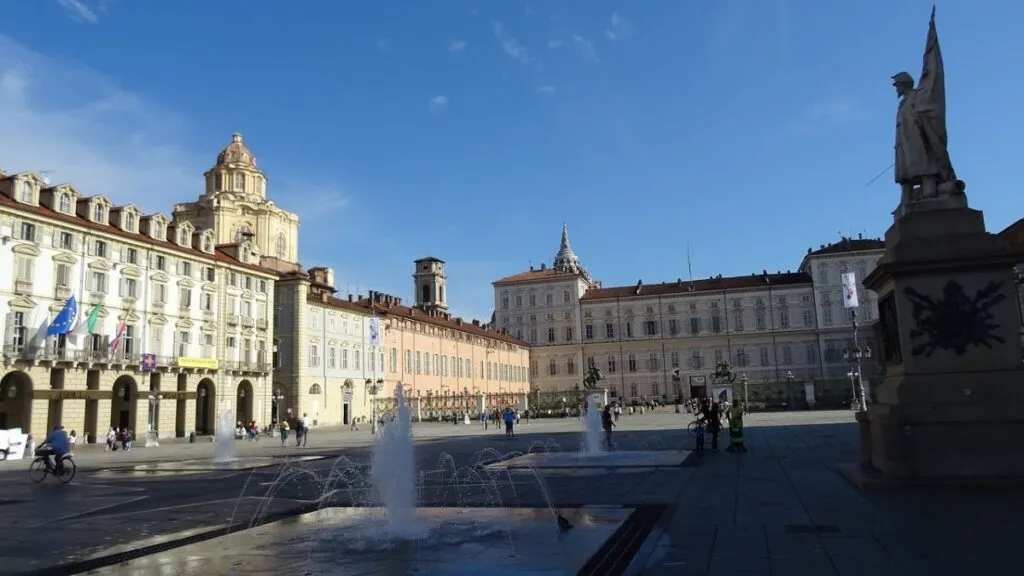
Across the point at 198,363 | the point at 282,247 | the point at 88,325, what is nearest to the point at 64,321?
the point at 88,325

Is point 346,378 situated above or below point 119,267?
below

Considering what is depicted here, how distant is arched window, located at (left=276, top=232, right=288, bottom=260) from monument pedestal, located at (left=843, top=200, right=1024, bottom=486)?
75.8 m

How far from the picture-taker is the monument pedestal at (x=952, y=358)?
11.4 m

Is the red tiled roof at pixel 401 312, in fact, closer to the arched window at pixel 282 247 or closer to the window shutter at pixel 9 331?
the arched window at pixel 282 247

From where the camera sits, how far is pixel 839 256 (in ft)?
332

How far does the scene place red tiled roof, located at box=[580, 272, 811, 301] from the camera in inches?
4200

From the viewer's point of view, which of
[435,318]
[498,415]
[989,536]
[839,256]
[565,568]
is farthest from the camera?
[839,256]

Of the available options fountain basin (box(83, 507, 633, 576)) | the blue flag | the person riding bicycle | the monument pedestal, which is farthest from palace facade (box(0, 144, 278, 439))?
the monument pedestal

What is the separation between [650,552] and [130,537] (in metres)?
7.17

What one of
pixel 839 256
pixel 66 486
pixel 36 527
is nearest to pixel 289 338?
pixel 66 486

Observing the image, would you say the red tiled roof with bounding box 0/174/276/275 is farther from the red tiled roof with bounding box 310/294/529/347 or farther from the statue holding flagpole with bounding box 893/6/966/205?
the statue holding flagpole with bounding box 893/6/966/205

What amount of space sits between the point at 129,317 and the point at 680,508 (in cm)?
4694

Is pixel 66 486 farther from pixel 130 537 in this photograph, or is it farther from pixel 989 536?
pixel 989 536

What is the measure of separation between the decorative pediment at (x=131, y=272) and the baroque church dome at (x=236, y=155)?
3143 cm
